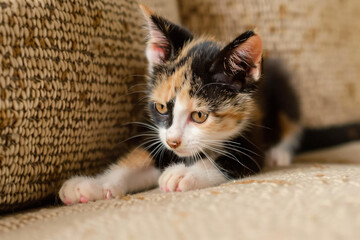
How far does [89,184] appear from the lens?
3.02 feet

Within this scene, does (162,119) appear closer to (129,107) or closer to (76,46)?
(129,107)

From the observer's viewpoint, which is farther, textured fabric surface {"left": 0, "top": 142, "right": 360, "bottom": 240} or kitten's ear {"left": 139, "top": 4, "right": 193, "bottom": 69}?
kitten's ear {"left": 139, "top": 4, "right": 193, "bottom": 69}

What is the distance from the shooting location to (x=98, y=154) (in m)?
1.08

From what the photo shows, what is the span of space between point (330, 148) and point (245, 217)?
1153mm

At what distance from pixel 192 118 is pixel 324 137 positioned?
2.80ft

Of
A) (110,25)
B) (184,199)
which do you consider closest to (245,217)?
(184,199)

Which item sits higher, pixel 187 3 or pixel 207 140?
pixel 187 3

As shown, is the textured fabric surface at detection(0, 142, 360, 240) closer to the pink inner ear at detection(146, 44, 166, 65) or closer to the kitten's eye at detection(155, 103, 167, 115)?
the kitten's eye at detection(155, 103, 167, 115)

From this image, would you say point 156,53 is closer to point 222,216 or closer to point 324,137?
point 222,216

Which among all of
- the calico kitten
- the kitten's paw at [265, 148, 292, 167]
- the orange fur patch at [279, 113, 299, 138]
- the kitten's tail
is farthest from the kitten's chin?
the kitten's tail

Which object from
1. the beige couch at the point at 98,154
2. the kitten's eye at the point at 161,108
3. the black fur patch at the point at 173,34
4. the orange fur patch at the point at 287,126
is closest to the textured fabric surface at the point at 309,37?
the beige couch at the point at 98,154

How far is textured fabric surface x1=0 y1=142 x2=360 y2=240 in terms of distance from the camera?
54 centimetres

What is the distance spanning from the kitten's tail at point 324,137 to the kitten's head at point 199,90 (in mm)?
650

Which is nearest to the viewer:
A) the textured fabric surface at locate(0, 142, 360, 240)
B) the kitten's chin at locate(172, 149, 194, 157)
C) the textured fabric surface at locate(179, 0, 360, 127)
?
the textured fabric surface at locate(0, 142, 360, 240)
